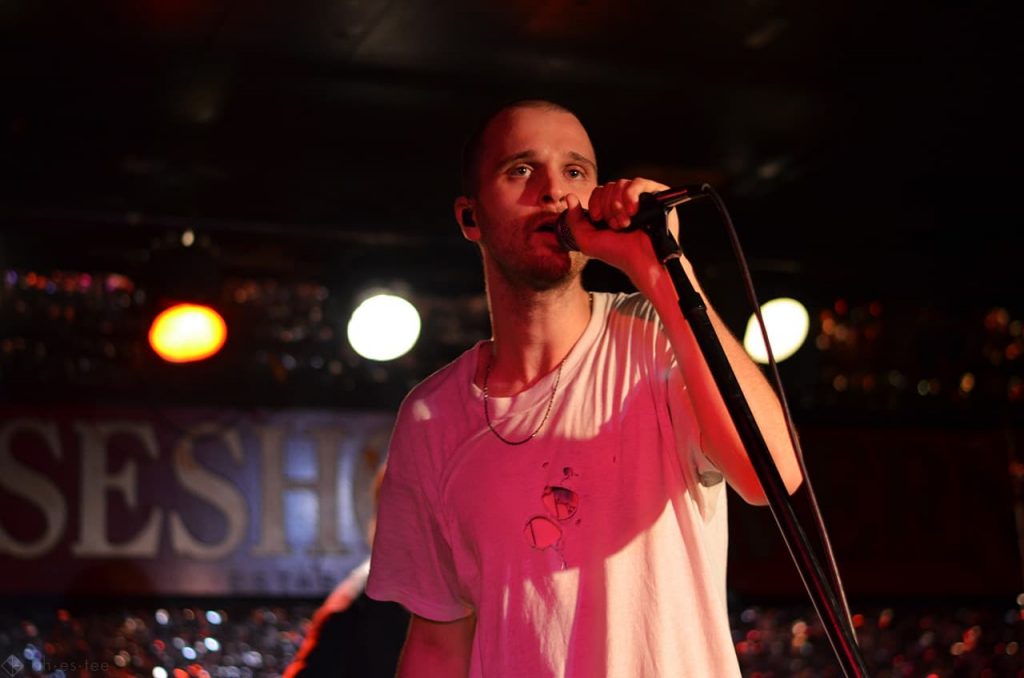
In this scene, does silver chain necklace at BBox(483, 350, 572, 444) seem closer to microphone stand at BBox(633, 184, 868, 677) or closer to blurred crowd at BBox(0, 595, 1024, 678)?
microphone stand at BBox(633, 184, 868, 677)

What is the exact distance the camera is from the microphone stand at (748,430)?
1639mm

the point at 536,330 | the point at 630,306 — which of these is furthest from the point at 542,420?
the point at 630,306

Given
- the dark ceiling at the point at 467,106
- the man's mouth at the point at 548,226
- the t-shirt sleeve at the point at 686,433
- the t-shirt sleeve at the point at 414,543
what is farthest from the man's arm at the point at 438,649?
the dark ceiling at the point at 467,106

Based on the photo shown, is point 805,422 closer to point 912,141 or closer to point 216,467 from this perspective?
point 912,141

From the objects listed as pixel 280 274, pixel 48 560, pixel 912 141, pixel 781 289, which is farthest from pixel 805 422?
pixel 48 560

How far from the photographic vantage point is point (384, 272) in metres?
5.50

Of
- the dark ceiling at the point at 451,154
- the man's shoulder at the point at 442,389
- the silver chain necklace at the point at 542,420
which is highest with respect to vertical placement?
the dark ceiling at the point at 451,154

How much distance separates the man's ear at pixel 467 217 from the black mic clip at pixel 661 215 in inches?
25.7

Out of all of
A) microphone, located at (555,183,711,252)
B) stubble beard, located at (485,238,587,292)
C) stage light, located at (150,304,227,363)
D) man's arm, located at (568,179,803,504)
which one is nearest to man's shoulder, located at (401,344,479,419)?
stubble beard, located at (485,238,587,292)

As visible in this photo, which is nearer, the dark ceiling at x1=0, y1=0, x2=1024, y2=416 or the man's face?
the man's face

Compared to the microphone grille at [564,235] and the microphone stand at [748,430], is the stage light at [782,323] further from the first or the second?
the microphone stand at [748,430]

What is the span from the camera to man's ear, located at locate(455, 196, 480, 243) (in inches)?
97.3

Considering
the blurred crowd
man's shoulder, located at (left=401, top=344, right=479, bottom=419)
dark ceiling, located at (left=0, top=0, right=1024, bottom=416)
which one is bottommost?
the blurred crowd

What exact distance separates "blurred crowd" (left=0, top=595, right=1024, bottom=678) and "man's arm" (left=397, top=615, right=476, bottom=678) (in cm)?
308
